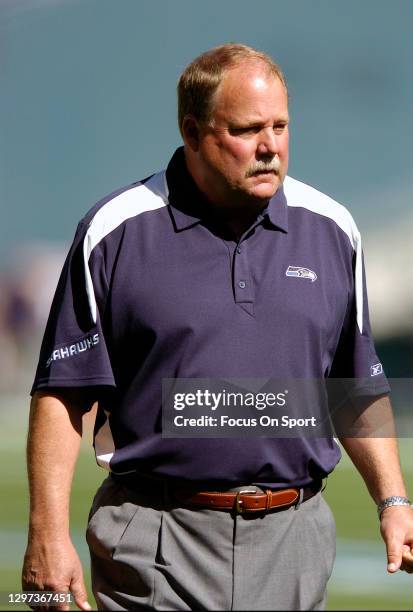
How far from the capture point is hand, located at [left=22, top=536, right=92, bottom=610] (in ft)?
10.3

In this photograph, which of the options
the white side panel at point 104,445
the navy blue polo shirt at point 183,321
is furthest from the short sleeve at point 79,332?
the white side panel at point 104,445

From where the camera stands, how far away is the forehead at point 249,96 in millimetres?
3295

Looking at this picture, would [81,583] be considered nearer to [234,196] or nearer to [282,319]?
[282,319]

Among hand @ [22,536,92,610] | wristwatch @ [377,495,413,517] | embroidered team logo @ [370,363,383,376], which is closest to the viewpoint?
hand @ [22,536,92,610]

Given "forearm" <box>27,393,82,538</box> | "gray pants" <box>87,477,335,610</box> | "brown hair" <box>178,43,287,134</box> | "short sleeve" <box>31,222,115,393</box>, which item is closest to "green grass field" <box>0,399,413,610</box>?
"gray pants" <box>87,477,335,610</box>

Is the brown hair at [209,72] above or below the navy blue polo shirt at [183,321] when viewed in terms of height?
above

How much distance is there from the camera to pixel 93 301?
332 cm

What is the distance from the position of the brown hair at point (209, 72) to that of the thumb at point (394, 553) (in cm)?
134

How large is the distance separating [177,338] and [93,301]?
0.87 ft

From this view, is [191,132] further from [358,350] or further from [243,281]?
[358,350]

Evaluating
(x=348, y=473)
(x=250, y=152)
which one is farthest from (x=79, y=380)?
(x=348, y=473)

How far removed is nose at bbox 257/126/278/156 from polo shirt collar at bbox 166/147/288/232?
9.8 inches

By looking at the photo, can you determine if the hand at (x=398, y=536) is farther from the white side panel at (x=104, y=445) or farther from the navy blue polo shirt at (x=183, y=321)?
the white side panel at (x=104, y=445)

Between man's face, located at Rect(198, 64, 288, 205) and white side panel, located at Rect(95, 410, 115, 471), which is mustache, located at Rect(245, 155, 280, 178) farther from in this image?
white side panel, located at Rect(95, 410, 115, 471)
